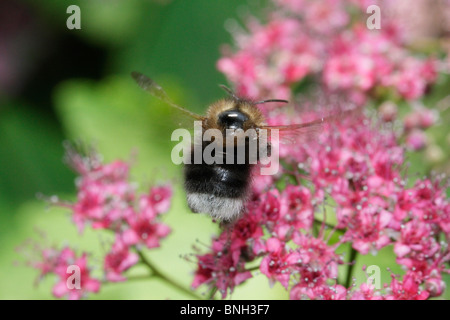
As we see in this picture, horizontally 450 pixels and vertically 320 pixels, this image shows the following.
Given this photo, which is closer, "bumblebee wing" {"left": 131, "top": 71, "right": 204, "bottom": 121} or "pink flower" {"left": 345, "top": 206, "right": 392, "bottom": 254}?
"bumblebee wing" {"left": 131, "top": 71, "right": 204, "bottom": 121}

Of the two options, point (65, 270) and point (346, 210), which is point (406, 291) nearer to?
point (346, 210)

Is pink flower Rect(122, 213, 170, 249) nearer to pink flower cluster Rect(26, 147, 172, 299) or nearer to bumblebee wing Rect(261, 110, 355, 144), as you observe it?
pink flower cluster Rect(26, 147, 172, 299)

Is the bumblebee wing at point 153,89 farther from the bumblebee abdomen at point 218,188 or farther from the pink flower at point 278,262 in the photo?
the pink flower at point 278,262

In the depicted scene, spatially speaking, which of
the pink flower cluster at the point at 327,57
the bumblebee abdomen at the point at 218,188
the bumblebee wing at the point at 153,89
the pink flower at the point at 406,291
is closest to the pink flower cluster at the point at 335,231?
the pink flower at the point at 406,291

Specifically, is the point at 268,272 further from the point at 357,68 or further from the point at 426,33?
the point at 426,33

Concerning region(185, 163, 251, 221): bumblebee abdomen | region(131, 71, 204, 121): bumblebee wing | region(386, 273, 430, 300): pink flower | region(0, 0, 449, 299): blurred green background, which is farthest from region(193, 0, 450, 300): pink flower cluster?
region(0, 0, 449, 299): blurred green background

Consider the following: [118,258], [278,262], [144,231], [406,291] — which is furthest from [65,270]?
[406,291]
